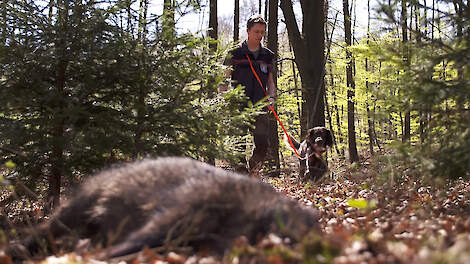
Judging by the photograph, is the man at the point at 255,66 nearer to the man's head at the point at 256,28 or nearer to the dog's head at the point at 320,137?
the man's head at the point at 256,28

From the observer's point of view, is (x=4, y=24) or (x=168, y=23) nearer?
(x=4, y=24)

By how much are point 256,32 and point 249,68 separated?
1.98 feet

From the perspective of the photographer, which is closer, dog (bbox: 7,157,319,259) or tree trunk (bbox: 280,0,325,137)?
dog (bbox: 7,157,319,259)

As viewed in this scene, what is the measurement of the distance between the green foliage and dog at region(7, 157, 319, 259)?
1.29 m

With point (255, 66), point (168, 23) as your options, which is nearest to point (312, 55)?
point (255, 66)

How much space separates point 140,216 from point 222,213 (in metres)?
0.66

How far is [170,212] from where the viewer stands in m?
2.79

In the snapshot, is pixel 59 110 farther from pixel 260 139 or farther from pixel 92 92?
pixel 260 139

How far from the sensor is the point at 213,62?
5781 millimetres

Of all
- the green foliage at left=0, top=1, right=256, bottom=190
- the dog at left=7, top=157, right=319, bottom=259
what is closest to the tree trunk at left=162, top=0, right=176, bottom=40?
the green foliage at left=0, top=1, right=256, bottom=190

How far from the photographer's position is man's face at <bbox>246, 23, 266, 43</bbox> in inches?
299

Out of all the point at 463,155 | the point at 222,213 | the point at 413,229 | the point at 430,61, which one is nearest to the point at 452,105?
the point at 430,61

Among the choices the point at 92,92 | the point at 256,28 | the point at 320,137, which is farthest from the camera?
the point at 320,137

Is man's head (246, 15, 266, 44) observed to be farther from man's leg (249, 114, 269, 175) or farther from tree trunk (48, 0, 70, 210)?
tree trunk (48, 0, 70, 210)
